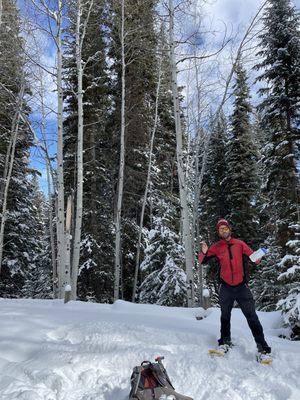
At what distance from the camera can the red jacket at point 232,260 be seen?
5.68 m

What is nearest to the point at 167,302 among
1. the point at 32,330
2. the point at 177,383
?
the point at 32,330

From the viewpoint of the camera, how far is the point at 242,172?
78.2ft

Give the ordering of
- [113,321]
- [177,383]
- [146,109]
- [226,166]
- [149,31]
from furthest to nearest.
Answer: [226,166]
[146,109]
[149,31]
[113,321]
[177,383]

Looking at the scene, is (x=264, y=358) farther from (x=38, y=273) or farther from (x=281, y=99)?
(x=38, y=273)

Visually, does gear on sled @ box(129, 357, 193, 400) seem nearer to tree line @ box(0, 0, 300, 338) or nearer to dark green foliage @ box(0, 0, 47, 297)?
tree line @ box(0, 0, 300, 338)

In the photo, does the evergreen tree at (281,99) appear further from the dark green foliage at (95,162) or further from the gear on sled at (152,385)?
the gear on sled at (152,385)

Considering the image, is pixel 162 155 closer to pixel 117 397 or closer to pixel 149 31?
pixel 149 31

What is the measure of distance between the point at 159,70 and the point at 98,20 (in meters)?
4.02

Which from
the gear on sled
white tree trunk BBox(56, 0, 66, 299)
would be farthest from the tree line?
the gear on sled

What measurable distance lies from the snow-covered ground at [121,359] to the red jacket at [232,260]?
1.00 meters

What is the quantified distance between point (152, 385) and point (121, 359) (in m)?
1.01

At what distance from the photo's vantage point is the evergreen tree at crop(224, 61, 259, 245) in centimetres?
2373

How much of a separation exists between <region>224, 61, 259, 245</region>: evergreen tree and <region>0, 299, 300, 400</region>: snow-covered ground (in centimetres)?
1661

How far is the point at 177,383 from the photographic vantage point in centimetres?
461
